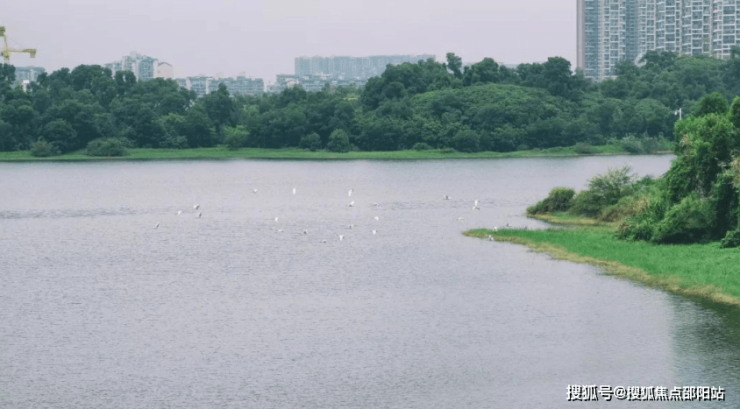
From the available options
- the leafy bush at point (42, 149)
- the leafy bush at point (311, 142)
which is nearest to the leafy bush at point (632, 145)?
the leafy bush at point (311, 142)

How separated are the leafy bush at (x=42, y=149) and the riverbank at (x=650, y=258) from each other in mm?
109041

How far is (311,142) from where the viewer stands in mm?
159875

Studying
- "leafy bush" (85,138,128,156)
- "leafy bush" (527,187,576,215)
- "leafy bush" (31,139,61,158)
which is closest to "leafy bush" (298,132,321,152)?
"leafy bush" (85,138,128,156)

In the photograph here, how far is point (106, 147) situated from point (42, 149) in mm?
8743

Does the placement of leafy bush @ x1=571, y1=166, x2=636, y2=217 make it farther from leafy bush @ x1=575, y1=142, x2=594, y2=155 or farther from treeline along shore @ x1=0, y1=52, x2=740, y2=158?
treeline along shore @ x1=0, y1=52, x2=740, y2=158

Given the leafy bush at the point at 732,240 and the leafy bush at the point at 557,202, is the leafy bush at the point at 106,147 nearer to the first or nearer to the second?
the leafy bush at the point at 557,202

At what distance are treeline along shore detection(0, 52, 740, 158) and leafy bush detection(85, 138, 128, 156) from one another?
0.58 feet

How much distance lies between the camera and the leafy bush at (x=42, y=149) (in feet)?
518

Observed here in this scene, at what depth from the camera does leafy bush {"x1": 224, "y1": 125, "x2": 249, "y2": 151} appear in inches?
6403

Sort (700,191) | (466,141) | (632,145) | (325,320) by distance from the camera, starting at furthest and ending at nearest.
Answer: (466,141) < (632,145) < (700,191) < (325,320)

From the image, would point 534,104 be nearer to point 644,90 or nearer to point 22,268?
point 644,90

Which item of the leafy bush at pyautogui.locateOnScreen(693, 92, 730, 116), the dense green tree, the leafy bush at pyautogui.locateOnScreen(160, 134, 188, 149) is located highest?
the dense green tree

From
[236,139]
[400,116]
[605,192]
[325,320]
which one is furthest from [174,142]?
[325,320]

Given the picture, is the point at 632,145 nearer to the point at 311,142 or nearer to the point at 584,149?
the point at 584,149
